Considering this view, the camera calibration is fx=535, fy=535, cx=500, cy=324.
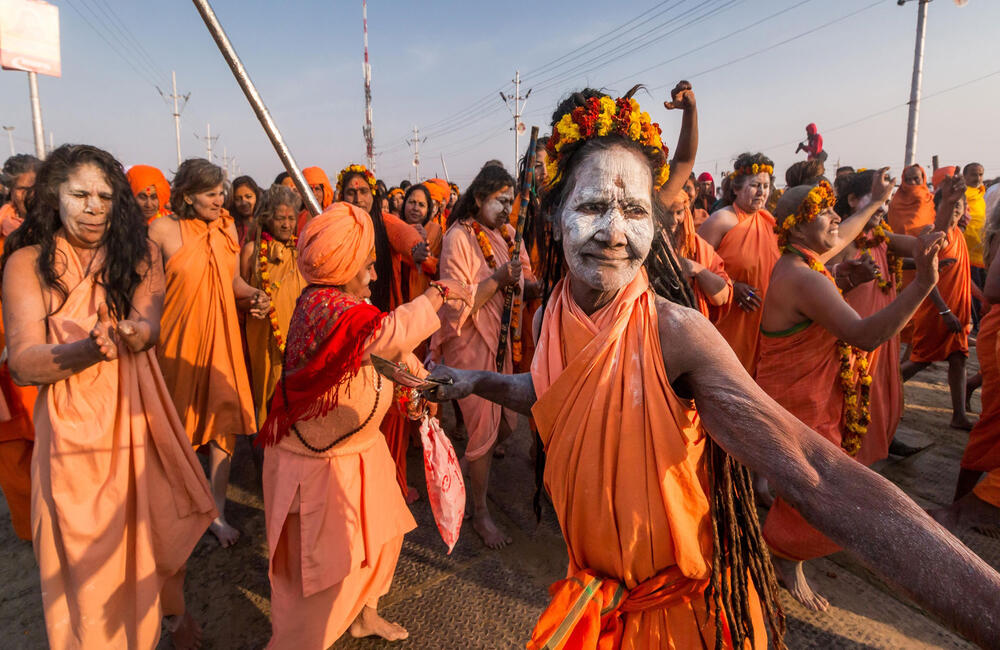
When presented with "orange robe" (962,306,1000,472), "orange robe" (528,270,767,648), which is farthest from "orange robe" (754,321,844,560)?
"orange robe" (528,270,767,648)

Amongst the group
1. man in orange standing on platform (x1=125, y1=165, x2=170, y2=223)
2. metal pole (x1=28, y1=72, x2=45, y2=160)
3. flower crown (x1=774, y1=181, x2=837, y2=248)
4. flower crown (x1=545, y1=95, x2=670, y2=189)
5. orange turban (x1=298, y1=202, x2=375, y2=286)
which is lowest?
orange turban (x1=298, y1=202, x2=375, y2=286)

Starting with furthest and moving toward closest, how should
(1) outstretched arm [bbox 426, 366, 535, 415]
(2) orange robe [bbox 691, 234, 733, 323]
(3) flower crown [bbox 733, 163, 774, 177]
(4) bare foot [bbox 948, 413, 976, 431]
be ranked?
(4) bare foot [bbox 948, 413, 976, 431]
(3) flower crown [bbox 733, 163, 774, 177]
(2) orange robe [bbox 691, 234, 733, 323]
(1) outstretched arm [bbox 426, 366, 535, 415]

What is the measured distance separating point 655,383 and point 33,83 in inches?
548

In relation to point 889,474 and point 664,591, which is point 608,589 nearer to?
point 664,591

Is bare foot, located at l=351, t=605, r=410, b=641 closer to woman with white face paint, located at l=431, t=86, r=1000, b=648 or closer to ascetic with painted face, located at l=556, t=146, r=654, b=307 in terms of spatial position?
woman with white face paint, located at l=431, t=86, r=1000, b=648

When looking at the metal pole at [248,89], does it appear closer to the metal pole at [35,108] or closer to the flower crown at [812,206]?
the flower crown at [812,206]

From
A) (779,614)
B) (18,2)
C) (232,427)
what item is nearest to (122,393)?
(232,427)

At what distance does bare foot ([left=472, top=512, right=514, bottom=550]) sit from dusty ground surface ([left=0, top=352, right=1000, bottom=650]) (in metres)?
0.05

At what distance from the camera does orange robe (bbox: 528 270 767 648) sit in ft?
4.69

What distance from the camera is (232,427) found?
3785 millimetres

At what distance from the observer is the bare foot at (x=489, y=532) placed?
3.55m

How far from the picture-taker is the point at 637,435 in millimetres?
1436

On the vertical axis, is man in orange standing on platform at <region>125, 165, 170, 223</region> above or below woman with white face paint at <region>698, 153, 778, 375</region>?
above

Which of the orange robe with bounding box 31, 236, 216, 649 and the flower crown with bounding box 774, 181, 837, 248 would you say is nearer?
the orange robe with bounding box 31, 236, 216, 649
